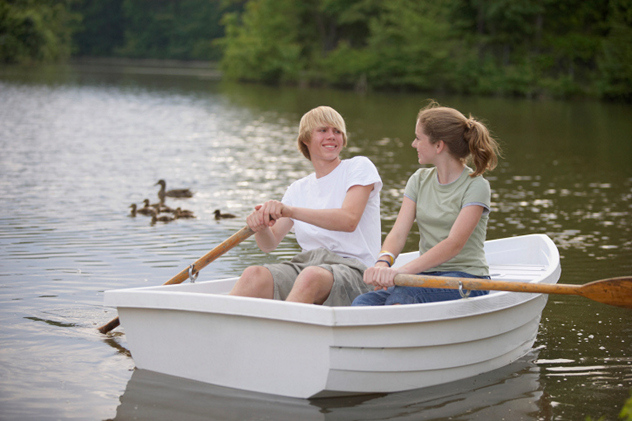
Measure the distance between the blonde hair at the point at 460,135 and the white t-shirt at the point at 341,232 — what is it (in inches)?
17.4

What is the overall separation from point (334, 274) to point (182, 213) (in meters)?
5.87

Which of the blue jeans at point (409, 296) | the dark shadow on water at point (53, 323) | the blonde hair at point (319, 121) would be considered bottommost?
the dark shadow on water at point (53, 323)

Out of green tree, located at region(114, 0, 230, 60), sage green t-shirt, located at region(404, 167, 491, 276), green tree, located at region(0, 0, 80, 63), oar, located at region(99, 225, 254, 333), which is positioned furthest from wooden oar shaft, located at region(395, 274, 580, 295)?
green tree, located at region(114, 0, 230, 60)

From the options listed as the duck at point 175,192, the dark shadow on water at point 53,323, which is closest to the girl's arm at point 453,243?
the dark shadow on water at point 53,323

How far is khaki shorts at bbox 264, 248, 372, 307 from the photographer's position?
14.9ft

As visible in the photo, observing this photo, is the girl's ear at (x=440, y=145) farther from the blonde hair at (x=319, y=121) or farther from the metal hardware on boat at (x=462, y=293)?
the metal hardware on boat at (x=462, y=293)

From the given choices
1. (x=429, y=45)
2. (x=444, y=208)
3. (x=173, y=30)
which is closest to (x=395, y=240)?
(x=444, y=208)

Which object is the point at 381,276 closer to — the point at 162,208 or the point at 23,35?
the point at 162,208

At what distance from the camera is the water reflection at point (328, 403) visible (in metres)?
4.31

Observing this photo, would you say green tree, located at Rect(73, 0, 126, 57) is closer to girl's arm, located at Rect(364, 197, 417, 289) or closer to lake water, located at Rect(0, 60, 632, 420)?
lake water, located at Rect(0, 60, 632, 420)

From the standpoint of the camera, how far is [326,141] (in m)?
Result: 4.71

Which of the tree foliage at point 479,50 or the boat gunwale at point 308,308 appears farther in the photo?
the tree foliage at point 479,50

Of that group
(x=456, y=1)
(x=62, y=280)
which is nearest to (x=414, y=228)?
(x=62, y=280)

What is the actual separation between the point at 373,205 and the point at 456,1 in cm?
4536
